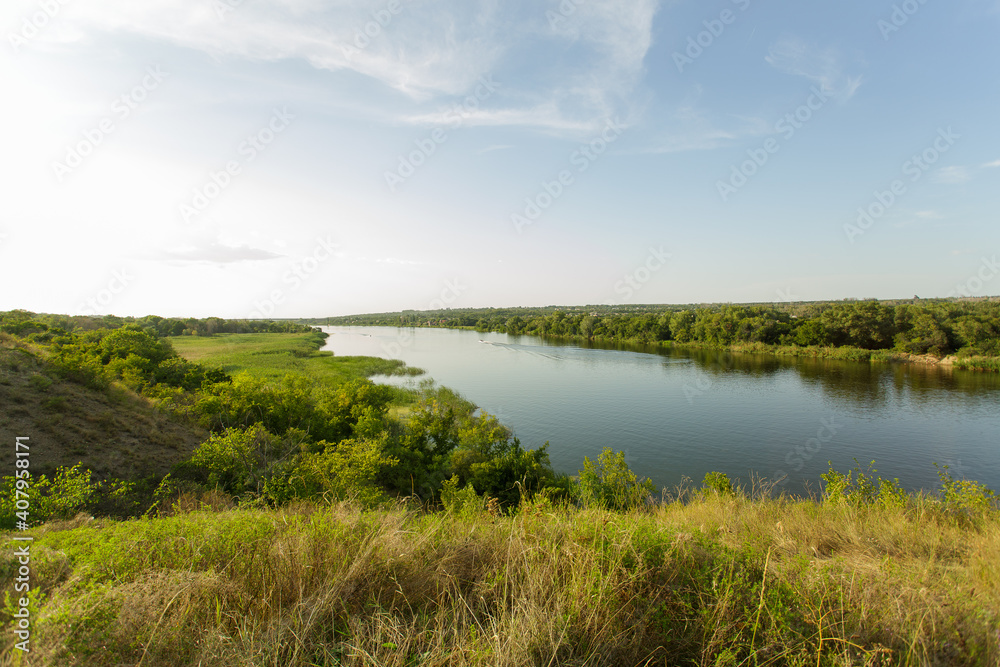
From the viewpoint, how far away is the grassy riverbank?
2654 millimetres

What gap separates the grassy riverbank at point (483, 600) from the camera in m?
2.65

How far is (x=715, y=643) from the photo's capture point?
285cm

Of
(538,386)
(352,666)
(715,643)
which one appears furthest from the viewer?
(538,386)

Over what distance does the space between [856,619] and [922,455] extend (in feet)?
84.4

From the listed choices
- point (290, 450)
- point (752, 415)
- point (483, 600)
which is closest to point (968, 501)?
point (483, 600)

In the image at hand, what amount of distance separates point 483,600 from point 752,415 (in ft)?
100

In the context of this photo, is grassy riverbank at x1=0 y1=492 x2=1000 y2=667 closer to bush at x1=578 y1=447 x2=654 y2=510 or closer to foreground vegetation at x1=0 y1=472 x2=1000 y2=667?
foreground vegetation at x1=0 y1=472 x2=1000 y2=667

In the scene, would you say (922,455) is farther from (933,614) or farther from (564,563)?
(564,563)

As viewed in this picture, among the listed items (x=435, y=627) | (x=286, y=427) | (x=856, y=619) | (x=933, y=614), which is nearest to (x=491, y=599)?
(x=435, y=627)

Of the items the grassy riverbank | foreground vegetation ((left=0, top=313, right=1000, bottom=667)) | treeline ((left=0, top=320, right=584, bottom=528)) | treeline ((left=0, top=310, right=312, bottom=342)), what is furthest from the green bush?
treeline ((left=0, top=310, right=312, bottom=342))

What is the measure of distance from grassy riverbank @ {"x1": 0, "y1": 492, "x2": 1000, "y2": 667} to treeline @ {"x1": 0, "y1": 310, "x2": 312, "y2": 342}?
3290 cm

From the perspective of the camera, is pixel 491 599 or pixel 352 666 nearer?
pixel 352 666

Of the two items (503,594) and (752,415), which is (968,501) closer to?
(503,594)

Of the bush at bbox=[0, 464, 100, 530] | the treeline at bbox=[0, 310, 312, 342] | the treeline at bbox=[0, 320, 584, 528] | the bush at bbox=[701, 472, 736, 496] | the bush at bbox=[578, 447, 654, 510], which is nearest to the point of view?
the bush at bbox=[0, 464, 100, 530]
